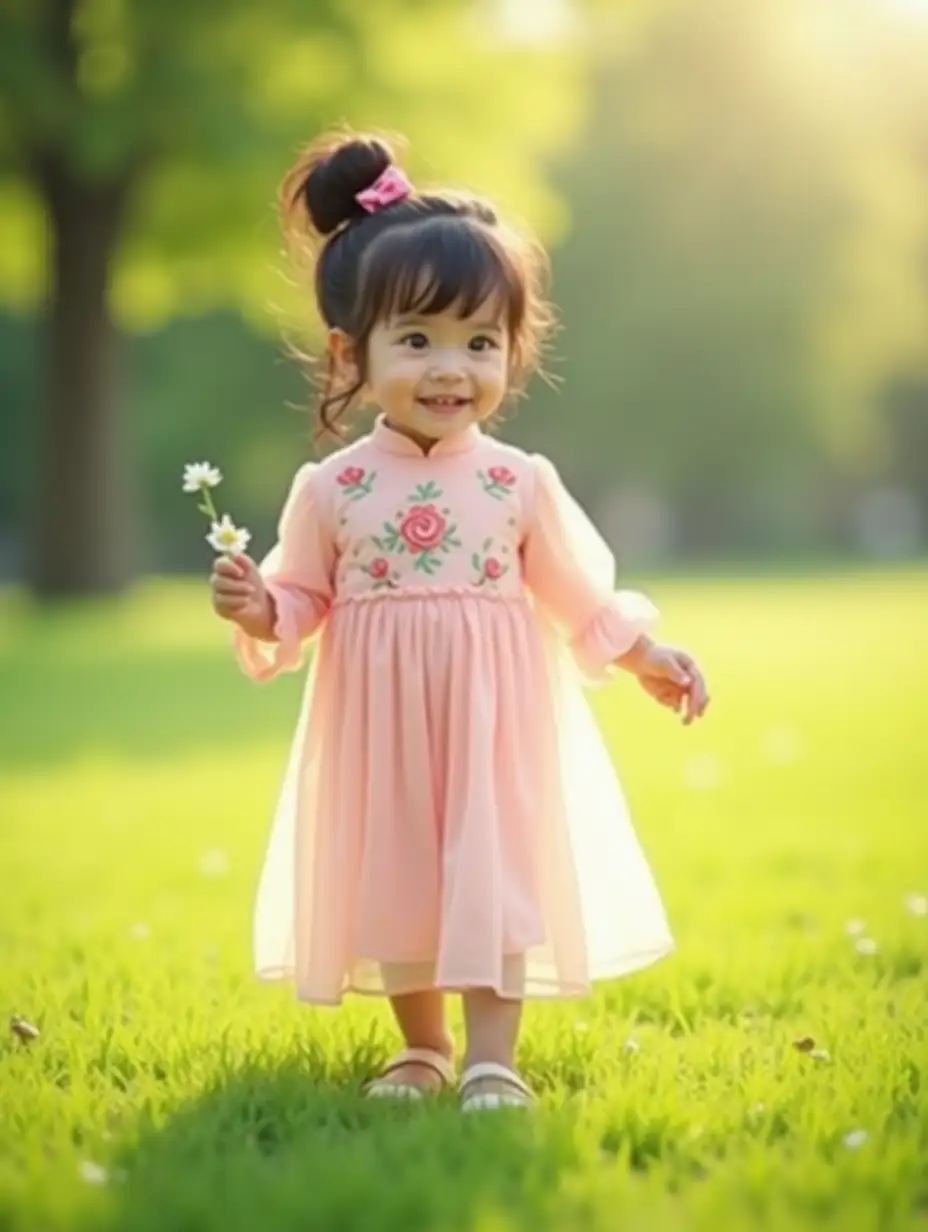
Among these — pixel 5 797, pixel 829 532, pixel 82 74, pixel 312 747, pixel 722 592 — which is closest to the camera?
pixel 312 747

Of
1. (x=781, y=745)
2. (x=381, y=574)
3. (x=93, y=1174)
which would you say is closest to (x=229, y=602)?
(x=381, y=574)

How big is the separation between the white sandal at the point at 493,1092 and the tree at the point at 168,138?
509 inches

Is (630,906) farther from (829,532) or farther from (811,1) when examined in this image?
(829,532)

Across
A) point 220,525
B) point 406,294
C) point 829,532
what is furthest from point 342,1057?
point 829,532

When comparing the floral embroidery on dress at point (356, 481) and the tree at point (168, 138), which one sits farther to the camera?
the tree at point (168, 138)

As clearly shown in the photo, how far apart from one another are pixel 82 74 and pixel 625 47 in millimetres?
17442

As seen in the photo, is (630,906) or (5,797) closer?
(630,906)

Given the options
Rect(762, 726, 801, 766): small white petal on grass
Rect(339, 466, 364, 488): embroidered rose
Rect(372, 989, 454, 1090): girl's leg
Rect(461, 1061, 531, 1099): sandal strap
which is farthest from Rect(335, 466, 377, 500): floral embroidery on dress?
Rect(762, 726, 801, 766): small white petal on grass

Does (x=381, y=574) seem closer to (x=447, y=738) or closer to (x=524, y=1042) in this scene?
(x=447, y=738)

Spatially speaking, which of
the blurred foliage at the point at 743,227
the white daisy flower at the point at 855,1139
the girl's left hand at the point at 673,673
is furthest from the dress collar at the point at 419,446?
the blurred foliage at the point at 743,227

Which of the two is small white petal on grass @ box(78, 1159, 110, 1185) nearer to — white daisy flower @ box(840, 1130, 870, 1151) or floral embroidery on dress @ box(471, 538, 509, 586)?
white daisy flower @ box(840, 1130, 870, 1151)

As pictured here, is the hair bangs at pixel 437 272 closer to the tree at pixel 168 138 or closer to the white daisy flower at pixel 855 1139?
the white daisy flower at pixel 855 1139

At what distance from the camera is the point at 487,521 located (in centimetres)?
339

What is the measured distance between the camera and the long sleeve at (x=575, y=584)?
11.4ft
